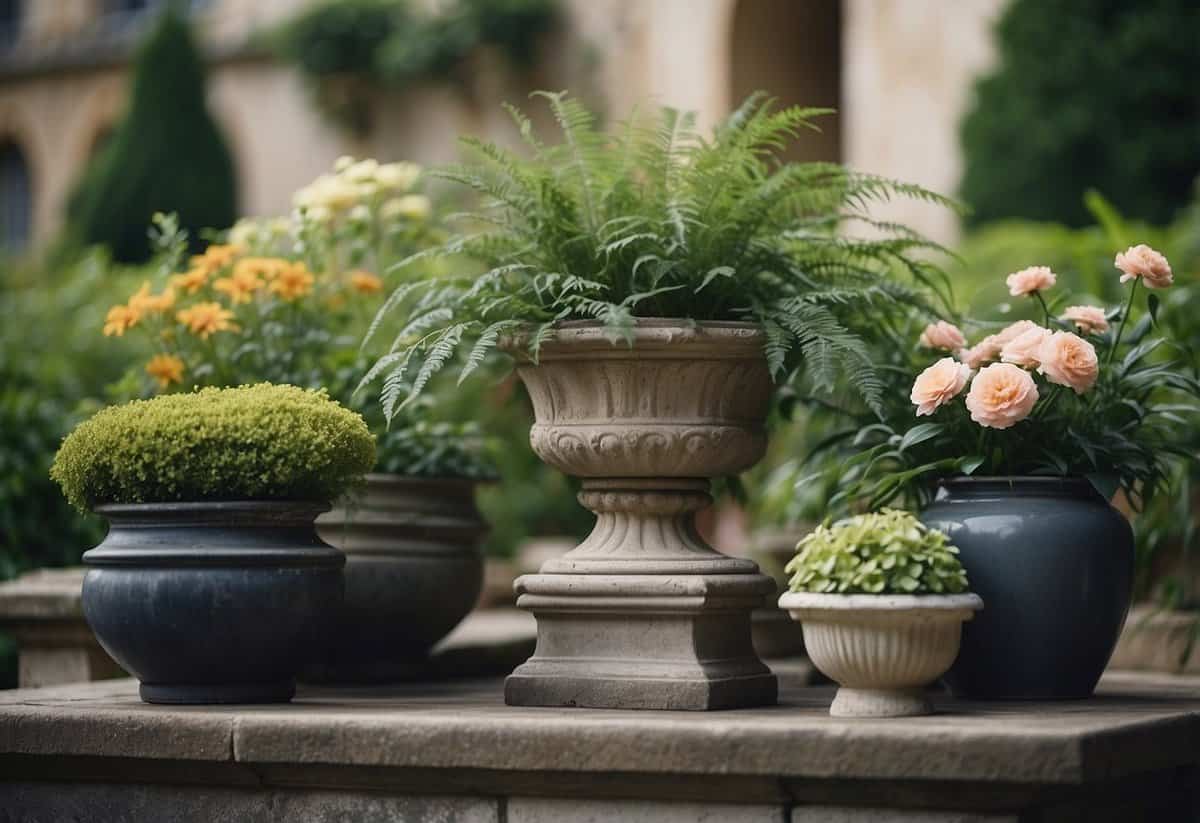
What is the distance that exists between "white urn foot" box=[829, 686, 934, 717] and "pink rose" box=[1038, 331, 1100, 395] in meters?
0.82

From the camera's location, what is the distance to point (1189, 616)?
537cm

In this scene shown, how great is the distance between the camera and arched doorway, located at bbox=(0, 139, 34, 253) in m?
20.2

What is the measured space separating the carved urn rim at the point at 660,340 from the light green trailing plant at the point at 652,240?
0.15 feet

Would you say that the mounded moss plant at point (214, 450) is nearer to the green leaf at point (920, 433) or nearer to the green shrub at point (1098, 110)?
the green leaf at point (920, 433)

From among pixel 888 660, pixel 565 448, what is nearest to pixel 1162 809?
pixel 888 660

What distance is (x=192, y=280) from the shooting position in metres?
4.85

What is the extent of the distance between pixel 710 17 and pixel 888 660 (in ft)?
35.5

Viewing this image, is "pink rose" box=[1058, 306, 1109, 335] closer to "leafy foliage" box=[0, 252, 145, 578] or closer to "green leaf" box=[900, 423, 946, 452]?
"green leaf" box=[900, 423, 946, 452]

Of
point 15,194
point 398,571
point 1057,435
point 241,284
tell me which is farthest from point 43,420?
point 15,194

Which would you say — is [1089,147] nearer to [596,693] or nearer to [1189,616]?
[1189,616]

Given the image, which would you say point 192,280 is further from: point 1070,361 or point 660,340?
point 1070,361

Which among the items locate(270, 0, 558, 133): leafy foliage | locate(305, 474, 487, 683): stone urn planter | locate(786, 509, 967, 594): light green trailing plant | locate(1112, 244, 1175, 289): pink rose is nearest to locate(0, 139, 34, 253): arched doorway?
locate(270, 0, 558, 133): leafy foliage

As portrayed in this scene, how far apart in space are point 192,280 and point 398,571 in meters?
0.99

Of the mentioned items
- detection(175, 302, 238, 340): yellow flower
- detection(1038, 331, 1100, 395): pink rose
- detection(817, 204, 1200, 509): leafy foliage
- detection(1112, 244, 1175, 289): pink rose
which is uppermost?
detection(1112, 244, 1175, 289): pink rose
